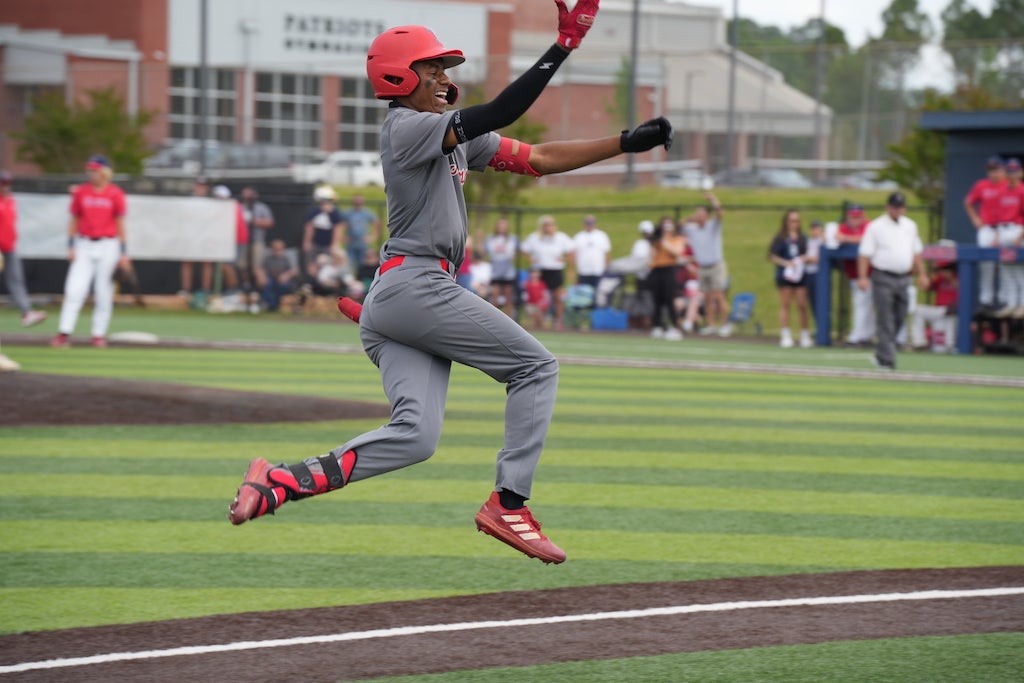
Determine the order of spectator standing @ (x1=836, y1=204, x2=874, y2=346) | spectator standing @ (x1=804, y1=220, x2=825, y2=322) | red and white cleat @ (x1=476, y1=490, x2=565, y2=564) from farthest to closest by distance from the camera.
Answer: spectator standing @ (x1=804, y1=220, x2=825, y2=322) < spectator standing @ (x1=836, y1=204, x2=874, y2=346) < red and white cleat @ (x1=476, y1=490, x2=565, y2=564)

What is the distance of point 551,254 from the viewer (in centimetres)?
2552

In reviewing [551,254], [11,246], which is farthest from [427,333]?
[551,254]

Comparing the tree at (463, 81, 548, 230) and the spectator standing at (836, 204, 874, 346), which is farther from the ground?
the tree at (463, 81, 548, 230)

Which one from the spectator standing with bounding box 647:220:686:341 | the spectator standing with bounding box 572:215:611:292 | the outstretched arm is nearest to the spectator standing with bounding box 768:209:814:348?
the spectator standing with bounding box 647:220:686:341

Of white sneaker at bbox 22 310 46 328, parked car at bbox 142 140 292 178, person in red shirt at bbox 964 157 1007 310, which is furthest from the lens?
parked car at bbox 142 140 292 178

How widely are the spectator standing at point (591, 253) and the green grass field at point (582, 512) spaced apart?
35.1 ft

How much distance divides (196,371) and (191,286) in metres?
12.5

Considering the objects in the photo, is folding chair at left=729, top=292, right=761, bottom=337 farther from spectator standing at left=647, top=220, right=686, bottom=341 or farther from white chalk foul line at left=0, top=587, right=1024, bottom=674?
white chalk foul line at left=0, top=587, right=1024, bottom=674

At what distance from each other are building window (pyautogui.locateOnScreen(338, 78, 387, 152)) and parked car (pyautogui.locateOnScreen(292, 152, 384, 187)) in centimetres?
159

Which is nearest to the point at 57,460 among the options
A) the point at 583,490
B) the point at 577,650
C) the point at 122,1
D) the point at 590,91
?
the point at 583,490

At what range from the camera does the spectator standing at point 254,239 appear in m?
27.5

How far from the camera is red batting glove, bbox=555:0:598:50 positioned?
537 centimetres

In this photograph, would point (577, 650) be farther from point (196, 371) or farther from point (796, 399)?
point (196, 371)

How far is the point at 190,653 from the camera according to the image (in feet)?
18.2
